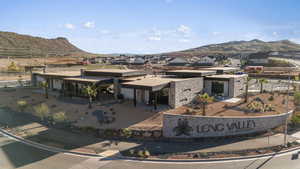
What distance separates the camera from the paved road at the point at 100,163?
1722cm

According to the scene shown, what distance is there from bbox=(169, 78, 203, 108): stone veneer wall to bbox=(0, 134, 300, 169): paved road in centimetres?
1375

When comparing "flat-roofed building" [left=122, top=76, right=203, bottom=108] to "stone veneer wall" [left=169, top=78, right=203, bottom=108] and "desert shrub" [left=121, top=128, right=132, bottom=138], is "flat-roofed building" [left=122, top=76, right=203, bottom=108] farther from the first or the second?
"desert shrub" [left=121, top=128, right=132, bottom=138]

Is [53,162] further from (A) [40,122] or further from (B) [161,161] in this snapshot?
(A) [40,122]

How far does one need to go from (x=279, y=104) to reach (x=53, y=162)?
34.5 meters

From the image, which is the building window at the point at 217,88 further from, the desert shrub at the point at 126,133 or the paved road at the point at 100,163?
the desert shrub at the point at 126,133

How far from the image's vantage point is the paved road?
678 inches

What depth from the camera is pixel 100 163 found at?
17.8 meters

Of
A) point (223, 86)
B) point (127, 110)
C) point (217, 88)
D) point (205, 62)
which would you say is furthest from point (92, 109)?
point (205, 62)

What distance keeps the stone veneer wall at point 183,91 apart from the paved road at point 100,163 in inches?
541

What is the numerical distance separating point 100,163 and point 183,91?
1849cm

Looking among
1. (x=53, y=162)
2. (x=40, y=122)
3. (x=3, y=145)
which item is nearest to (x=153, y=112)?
(x=53, y=162)

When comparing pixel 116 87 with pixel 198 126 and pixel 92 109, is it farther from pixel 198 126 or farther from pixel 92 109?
pixel 198 126

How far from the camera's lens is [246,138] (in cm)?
2308

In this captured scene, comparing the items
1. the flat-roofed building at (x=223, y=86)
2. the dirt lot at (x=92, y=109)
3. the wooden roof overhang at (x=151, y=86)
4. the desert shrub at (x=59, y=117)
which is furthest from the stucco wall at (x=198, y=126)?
the flat-roofed building at (x=223, y=86)
